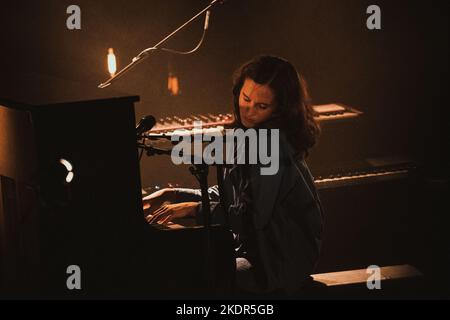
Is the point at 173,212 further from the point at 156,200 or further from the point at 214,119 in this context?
the point at 214,119

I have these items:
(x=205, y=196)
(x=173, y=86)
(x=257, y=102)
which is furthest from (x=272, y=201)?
(x=173, y=86)

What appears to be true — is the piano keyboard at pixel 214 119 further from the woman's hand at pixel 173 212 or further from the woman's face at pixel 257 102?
the woman's hand at pixel 173 212

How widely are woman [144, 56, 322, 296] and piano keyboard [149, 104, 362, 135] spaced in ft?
2.65

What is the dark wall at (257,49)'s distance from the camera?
Answer: 16.4 feet

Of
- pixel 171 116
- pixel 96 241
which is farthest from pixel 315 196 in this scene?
pixel 171 116

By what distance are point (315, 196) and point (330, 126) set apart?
123cm

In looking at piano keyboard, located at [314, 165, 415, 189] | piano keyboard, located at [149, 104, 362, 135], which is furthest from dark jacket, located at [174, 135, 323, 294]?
piano keyboard, located at [149, 104, 362, 135]

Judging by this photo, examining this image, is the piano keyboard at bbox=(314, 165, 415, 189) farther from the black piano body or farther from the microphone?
the microphone

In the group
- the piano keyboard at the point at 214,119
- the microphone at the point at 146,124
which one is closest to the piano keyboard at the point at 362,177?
the piano keyboard at the point at 214,119

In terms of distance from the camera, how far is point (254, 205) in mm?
3078

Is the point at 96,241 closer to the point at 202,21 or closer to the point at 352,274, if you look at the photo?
the point at 352,274

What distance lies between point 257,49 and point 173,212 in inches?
87.0

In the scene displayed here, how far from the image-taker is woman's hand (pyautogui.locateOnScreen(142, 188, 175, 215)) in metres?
3.47

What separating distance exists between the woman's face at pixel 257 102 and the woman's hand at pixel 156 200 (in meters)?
0.54
